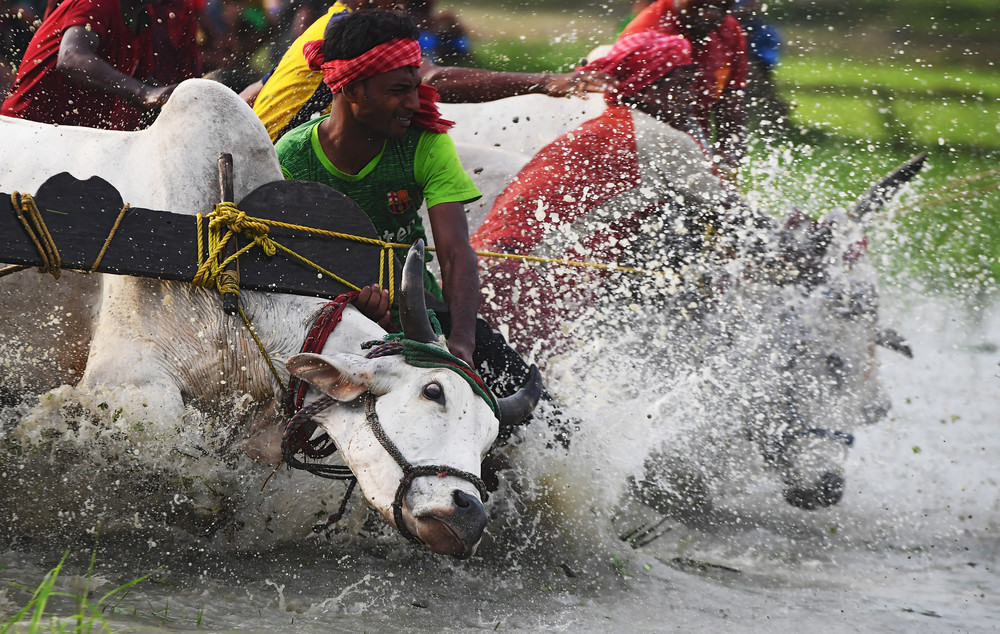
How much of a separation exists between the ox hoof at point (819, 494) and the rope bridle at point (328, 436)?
2328 mm

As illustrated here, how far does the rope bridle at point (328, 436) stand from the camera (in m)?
2.46

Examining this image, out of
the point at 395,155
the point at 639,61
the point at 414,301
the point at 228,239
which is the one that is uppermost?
the point at 639,61

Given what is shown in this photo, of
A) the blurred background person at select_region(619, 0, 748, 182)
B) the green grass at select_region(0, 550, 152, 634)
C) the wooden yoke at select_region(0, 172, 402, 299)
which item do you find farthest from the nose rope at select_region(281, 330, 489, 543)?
the blurred background person at select_region(619, 0, 748, 182)

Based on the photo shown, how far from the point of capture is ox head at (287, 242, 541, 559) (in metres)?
2.41

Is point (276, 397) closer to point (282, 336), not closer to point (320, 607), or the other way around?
point (282, 336)

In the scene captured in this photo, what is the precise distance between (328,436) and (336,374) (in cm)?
28

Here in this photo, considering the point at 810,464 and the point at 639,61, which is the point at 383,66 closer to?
the point at 639,61

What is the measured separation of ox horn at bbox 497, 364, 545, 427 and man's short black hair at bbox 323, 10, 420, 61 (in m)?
1.14

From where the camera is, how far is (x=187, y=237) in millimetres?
2869

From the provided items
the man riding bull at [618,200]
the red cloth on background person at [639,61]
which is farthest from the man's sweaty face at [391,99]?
the red cloth on background person at [639,61]

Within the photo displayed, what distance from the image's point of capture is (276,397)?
9.91 ft

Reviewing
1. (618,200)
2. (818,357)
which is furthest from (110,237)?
(818,357)

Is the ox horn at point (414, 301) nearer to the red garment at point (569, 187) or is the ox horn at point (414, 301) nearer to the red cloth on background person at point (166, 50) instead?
the red garment at point (569, 187)

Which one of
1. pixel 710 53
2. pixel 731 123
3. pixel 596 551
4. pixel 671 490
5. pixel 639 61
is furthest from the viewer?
pixel 731 123
